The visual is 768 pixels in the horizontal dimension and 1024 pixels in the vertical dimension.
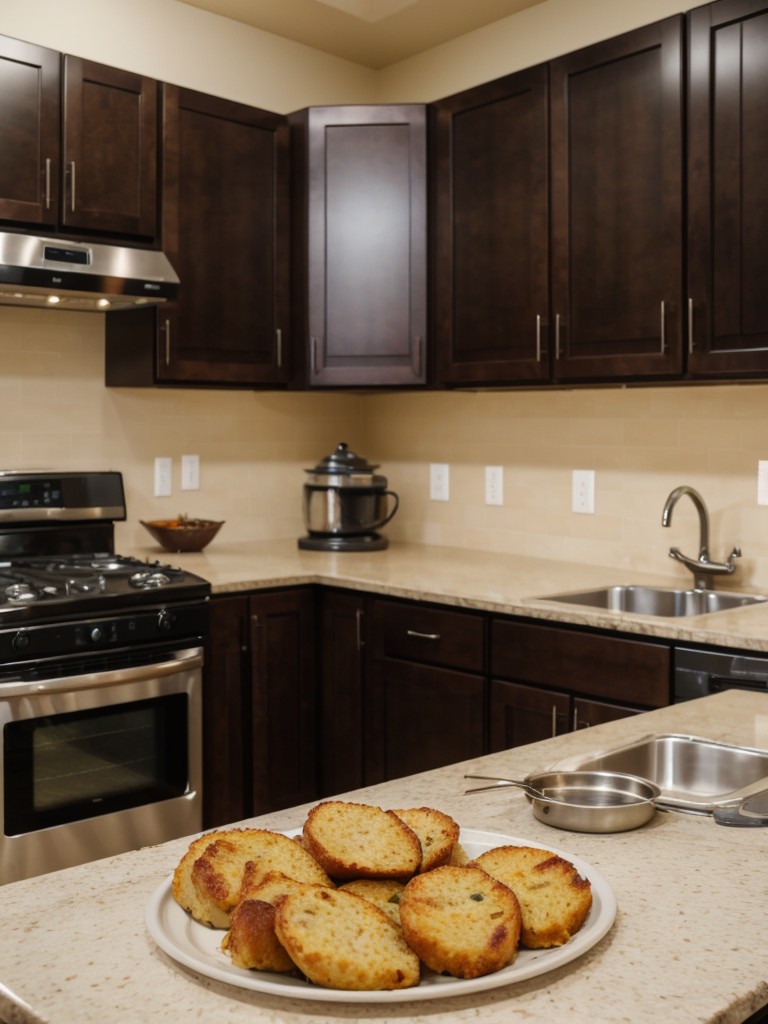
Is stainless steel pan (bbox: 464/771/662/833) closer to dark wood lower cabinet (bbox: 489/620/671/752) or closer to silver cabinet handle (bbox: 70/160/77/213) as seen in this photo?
dark wood lower cabinet (bbox: 489/620/671/752)

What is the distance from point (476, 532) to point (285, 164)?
141cm

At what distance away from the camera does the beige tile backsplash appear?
9.89 feet

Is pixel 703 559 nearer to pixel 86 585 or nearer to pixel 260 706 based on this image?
A: pixel 260 706

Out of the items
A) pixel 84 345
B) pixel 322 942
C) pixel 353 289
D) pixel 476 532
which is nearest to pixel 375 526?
pixel 476 532

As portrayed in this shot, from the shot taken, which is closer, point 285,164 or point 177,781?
point 177,781

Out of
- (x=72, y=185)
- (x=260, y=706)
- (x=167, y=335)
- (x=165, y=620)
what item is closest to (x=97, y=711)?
(x=165, y=620)

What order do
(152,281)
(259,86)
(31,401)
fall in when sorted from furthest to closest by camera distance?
(259,86) → (31,401) → (152,281)

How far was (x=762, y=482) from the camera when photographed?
288 cm

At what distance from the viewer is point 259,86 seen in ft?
12.5

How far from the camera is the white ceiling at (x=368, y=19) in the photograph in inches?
140

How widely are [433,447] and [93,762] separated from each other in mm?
1786

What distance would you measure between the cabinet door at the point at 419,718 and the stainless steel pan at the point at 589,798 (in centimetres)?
162

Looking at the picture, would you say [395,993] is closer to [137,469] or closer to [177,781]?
[177,781]

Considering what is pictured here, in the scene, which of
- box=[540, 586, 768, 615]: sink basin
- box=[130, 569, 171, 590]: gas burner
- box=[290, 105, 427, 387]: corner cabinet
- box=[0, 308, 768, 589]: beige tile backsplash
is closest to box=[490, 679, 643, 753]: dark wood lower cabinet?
box=[540, 586, 768, 615]: sink basin
